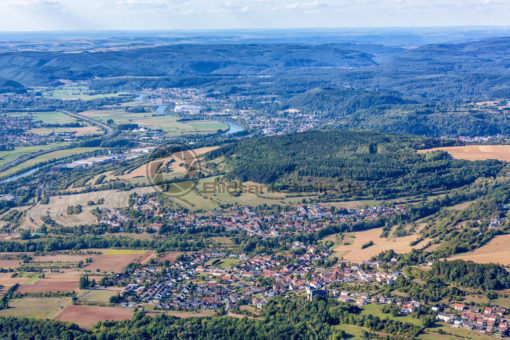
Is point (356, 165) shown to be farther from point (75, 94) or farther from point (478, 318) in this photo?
point (75, 94)

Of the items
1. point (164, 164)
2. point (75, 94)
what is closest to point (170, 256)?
point (164, 164)

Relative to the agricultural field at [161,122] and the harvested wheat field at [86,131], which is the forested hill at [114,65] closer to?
the agricultural field at [161,122]

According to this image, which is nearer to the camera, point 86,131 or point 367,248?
point 367,248

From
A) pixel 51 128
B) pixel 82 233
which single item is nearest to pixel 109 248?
pixel 82 233

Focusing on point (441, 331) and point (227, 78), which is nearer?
point (441, 331)

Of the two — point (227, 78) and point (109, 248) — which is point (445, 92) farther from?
point (109, 248)

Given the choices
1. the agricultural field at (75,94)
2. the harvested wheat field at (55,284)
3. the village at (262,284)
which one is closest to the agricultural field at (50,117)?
the agricultural field at (75,94)
